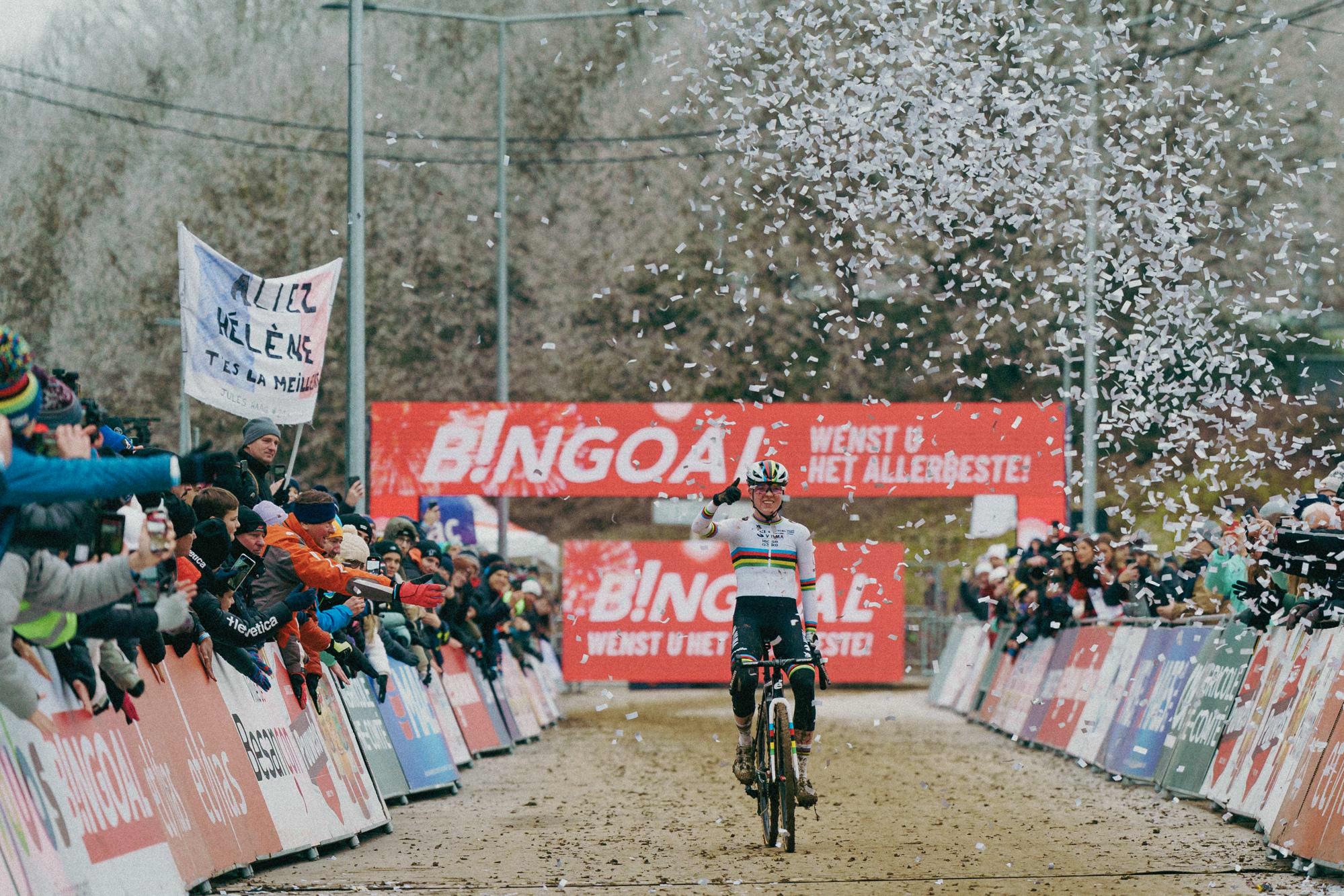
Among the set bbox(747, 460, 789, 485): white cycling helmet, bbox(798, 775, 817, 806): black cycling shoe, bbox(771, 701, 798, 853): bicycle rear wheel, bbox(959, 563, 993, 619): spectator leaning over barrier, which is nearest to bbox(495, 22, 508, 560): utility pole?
bbox(959, 563, 993, 619): spectator leaning over barrier

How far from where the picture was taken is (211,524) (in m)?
9.91

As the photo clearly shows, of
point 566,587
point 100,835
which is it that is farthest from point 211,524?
point 566,587

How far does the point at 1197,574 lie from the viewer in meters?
16.5

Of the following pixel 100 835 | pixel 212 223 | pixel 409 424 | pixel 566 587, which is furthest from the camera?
pixel 212 223

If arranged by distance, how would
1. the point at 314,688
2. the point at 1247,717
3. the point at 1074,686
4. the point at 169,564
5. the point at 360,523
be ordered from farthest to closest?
→ the point at 1074,686
the point at 360,523
the point at 1247,717
the point at 314,688
the point at 169,564

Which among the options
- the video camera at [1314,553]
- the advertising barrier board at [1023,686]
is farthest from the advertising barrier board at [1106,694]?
the video camera at [1314,553]

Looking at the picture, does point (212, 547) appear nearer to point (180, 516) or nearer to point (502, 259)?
point (180, 516)

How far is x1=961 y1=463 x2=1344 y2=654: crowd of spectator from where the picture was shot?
1185cm

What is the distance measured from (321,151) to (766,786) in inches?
1610

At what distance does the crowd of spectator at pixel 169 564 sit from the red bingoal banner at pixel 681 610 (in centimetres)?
1325

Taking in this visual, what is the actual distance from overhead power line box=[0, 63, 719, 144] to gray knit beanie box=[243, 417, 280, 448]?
1404 inches

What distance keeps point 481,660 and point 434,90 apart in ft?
109

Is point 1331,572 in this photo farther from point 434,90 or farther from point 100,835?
point 434,90

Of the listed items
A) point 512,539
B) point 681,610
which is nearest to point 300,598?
point 681,610
